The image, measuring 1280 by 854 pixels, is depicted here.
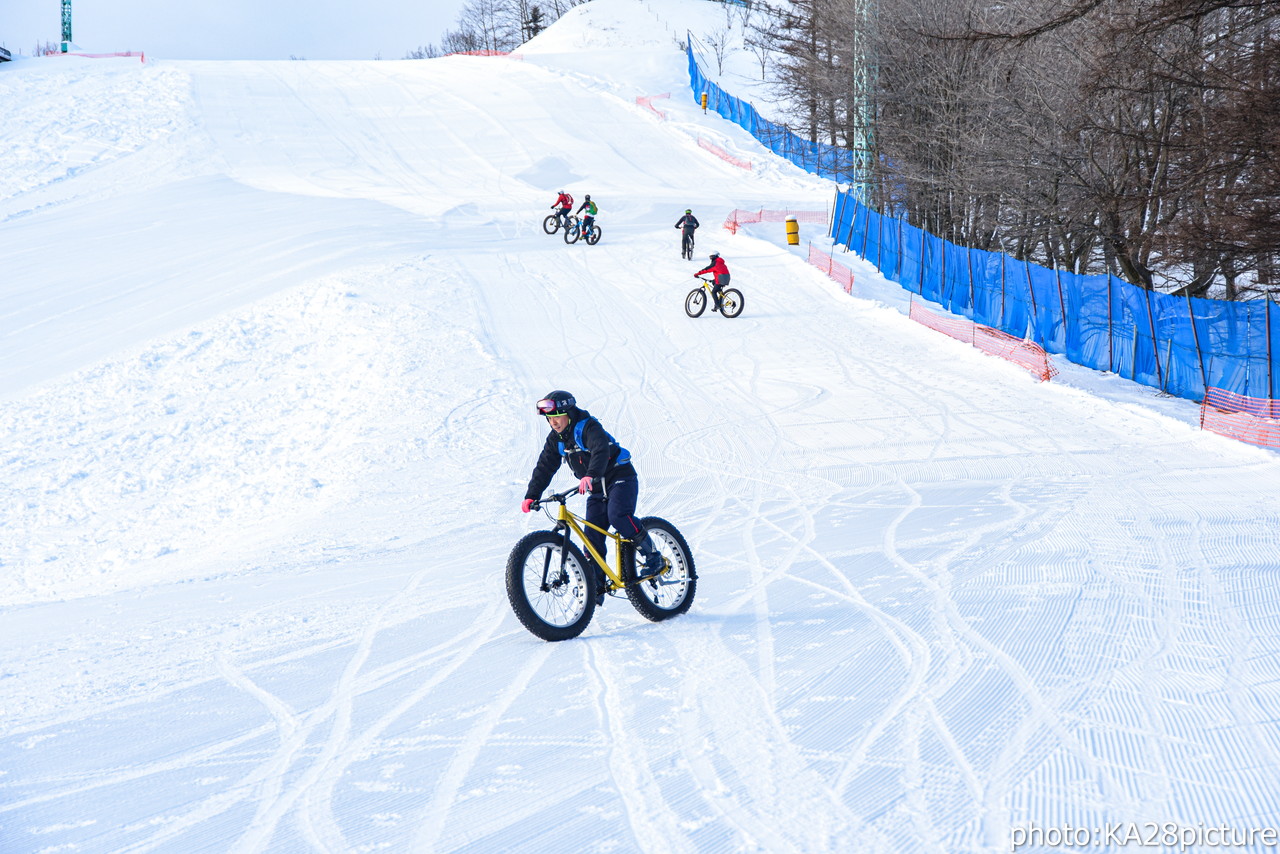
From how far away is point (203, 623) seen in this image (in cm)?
741

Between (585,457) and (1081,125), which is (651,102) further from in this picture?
(585,457)

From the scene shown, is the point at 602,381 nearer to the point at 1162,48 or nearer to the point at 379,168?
the point at 1162,48

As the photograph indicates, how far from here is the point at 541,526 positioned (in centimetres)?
1076

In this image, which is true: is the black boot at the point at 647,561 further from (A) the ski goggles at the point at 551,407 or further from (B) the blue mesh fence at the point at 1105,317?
(B) the blue mesh fence at the point at 1105,317

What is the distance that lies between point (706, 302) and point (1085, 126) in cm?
865

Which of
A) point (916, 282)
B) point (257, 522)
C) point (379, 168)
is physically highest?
point (379, 168)

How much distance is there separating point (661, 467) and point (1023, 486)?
183 inches

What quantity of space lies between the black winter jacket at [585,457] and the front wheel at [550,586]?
406mm

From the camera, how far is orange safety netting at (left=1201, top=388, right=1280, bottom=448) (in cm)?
1417

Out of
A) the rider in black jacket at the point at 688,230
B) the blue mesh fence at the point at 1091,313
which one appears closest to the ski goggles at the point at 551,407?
the blue mesh fence at the point at 1091,313

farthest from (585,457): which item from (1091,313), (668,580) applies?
(1091,313)

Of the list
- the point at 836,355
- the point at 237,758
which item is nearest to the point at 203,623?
the point at 237,758

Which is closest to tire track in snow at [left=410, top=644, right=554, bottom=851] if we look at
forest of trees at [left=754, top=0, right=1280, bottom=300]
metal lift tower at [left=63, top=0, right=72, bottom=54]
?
forest of trees at [left=754, top=0, right=1280, bottom=300]

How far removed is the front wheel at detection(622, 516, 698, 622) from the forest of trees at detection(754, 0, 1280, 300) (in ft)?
25.9
